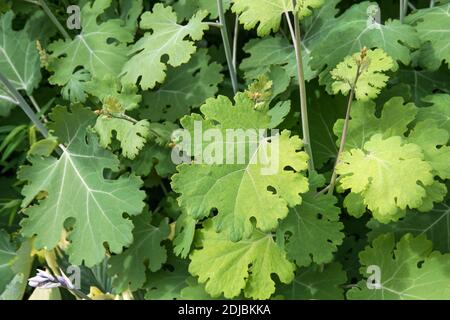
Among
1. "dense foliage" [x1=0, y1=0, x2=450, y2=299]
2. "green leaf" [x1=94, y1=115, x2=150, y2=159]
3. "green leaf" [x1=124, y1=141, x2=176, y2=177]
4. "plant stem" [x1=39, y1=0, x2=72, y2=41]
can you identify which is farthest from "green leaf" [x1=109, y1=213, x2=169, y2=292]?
"plant stem" [x1=39, y1=0, x2=72, y2=41]

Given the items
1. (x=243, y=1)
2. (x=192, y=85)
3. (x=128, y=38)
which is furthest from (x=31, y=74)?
(x=243, y=1)

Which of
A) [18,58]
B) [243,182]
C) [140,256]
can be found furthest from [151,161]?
[18,58]

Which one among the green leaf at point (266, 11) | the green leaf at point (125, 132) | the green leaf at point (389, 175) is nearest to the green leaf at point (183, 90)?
the green leaf at point (125, 132)

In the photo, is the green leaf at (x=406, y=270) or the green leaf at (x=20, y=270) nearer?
the green leaf at (x=406, y=270)

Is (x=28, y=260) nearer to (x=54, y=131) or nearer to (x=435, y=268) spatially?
(x=54, y=131)

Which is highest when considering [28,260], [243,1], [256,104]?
[243,1]

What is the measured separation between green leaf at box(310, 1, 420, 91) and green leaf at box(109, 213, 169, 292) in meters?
0.70

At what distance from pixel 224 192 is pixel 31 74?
1.08m

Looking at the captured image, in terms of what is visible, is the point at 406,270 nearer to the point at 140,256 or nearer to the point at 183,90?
the point at 140,256

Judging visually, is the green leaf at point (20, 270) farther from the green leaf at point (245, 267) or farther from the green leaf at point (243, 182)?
the green leaf at point (243, 182)

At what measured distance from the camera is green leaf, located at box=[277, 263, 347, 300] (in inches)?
69.4

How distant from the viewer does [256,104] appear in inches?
61.4

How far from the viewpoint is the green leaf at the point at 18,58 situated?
222cm

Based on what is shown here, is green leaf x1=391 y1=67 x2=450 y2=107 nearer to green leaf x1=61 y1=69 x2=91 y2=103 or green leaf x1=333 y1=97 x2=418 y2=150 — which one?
green leaf x1=333 y1=97 x2=418 y2=150
